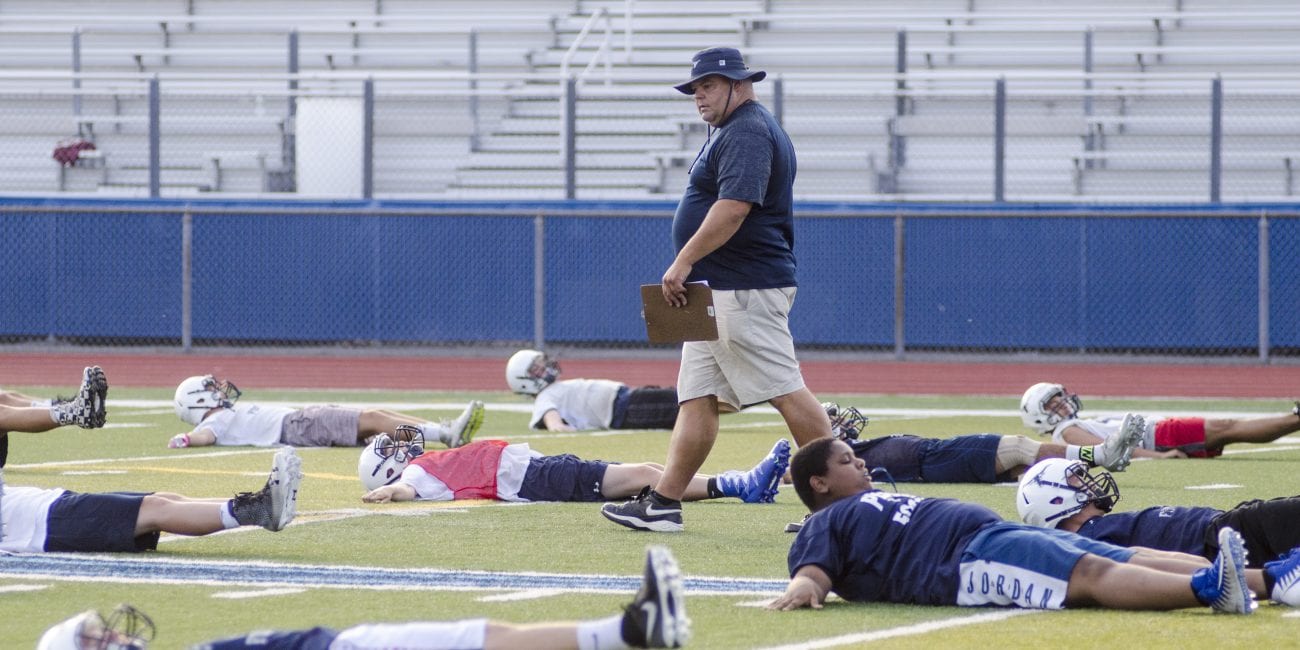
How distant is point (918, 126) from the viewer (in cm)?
2294

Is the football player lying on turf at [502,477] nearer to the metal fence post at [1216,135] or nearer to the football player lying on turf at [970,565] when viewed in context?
the football player lying on turf at [970,565]

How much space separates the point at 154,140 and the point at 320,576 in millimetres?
17089

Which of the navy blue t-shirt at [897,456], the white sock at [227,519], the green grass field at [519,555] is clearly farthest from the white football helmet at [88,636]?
the navy blue t-shirt at [897,456]

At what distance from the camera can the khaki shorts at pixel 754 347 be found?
7.96m

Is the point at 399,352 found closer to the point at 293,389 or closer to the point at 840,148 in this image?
the point at 293,389

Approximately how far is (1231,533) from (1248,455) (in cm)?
673

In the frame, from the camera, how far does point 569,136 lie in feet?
73.3

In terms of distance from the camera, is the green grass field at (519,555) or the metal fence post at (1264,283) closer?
the green grass field at (519,555)

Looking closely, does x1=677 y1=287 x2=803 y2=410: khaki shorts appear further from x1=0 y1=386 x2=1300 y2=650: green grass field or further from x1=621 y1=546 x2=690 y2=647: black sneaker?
x1=621 y1=546 x2=690 y2=647: black sneaker

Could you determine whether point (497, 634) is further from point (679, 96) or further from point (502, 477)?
point (679, 96)

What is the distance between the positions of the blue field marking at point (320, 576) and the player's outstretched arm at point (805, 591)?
0.41 metres

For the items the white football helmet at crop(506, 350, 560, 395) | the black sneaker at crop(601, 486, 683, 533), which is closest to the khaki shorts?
the black sneaker at crop(601, 486, 683, 533)

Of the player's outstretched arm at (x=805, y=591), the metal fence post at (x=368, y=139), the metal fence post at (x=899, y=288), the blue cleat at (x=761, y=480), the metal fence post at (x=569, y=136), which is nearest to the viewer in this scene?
the player's outstretched arm at (x=805, y=591)

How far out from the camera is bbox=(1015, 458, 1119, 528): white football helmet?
6.81 m
